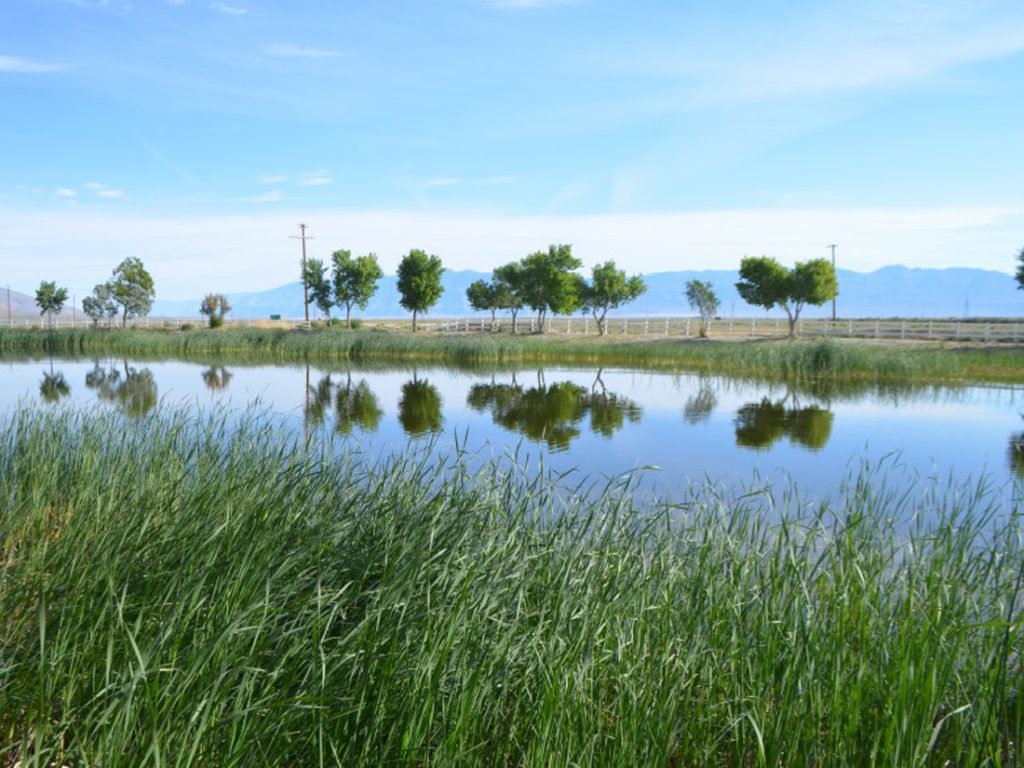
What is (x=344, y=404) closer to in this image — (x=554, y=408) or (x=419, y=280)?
(x=554, y=408)

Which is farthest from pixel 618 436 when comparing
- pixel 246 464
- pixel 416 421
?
pixel 246 464

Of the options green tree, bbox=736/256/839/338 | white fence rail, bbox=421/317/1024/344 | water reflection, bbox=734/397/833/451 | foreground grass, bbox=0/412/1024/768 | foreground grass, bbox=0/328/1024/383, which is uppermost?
green tree, bbox=736/256/839/338

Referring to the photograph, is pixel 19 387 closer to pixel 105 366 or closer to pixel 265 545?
pixel 105 366

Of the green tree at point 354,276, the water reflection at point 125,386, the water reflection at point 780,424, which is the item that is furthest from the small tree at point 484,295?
the water reflection at point 780,424

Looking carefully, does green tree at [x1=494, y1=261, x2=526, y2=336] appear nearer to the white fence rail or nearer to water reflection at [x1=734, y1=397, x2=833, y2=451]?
the white fence rail

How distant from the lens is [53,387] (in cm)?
1970

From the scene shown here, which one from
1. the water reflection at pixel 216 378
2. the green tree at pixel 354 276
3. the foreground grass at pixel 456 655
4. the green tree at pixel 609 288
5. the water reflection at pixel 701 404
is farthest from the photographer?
the green tree at pixel 354 276

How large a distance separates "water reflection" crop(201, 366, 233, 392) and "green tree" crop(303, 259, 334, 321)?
24110 mm

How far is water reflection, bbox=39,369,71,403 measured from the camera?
17395 millimetres

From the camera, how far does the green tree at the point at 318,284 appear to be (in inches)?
1984

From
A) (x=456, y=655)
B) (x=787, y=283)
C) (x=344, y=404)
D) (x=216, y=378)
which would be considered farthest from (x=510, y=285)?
(x=456, y=655)

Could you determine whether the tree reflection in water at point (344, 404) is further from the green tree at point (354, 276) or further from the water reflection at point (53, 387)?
the green tree at point (354, 276)

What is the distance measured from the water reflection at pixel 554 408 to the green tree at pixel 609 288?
21.3 meters

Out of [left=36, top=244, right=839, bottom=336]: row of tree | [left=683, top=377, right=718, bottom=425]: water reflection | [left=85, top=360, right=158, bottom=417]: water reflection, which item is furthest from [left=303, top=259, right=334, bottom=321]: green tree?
[left=683, top=377, right=718, bottom=425]: water reflection
